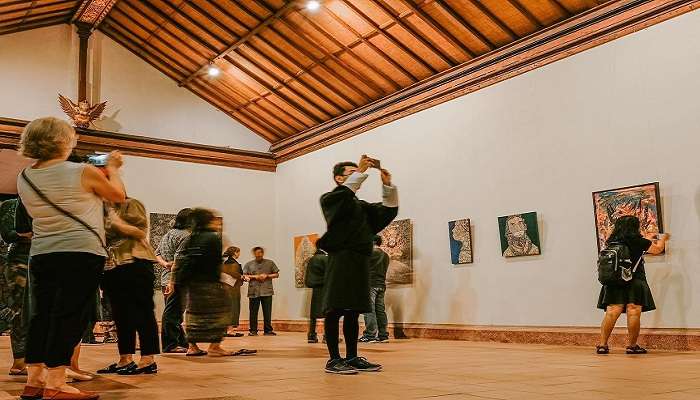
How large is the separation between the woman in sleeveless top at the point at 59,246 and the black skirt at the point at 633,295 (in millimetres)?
5254

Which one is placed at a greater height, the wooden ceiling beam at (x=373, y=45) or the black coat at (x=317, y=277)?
the wooden ceiling beam at (x=373, y=45)

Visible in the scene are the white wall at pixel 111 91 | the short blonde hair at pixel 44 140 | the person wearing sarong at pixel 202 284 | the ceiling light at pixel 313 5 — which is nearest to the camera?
the short blonde hair at pixel 44 140

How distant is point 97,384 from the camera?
4281 mm

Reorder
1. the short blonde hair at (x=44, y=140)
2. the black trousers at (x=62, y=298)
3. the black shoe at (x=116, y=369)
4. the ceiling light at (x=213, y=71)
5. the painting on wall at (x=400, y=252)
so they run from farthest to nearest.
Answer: the ceiling light at (x=213, y=71), the painting on wall at (x=400, y=252), the black shoe at (x=116, y=369), the short blonde hair at (x=44, y=140), the black trousers at (x=62, y=298)

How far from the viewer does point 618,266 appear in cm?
672

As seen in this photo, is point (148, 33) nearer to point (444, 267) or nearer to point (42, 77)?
point (42, 77)

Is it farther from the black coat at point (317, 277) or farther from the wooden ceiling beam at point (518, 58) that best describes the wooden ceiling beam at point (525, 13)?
the black coat at point (317, 277)

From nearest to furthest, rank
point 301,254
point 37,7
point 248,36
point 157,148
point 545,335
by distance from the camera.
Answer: point 545,335 < point 248,36 < point 37,7 < point 157,148 < point 301,254

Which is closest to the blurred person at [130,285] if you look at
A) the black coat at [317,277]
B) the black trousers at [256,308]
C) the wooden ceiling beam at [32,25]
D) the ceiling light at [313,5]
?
the black coat at [317,277]

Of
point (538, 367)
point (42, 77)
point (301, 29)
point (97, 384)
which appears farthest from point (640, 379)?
point (42, 77)

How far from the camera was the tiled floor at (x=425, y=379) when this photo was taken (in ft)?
12.0

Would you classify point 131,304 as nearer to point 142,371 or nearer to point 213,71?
point 142,371

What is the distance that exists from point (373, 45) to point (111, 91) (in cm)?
577

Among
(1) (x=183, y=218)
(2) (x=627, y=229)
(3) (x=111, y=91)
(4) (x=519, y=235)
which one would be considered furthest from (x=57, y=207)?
(3) (x=111, y=91)
